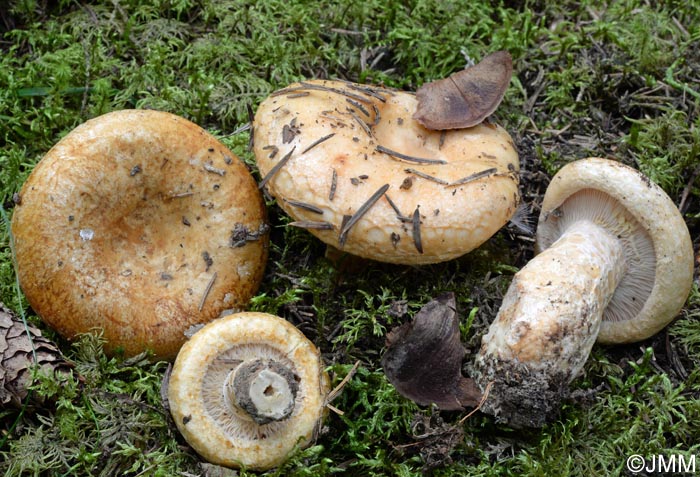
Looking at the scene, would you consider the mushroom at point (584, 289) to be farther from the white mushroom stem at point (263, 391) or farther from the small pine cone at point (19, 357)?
the small pine cone at point (19, 357)

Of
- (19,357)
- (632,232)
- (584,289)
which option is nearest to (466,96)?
(632,232)

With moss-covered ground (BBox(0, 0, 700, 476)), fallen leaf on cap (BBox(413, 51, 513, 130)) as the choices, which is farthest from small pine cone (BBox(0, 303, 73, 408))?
fallen leaf on cap (BBox(413, 51, 513, 130))

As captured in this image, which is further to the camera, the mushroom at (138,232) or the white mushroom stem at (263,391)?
the mushroom at (138,232)

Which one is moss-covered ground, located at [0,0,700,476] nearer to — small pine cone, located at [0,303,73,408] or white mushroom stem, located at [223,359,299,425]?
small pine cone, located at [0,303,73,408]

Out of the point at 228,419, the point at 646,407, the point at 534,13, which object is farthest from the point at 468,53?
the point at 228,419

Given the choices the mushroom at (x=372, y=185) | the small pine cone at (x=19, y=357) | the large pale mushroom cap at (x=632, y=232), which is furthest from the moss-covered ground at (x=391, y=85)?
the mushroom at (x=372, y=185)

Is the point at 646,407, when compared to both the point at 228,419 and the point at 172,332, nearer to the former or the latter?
the point at 228,419

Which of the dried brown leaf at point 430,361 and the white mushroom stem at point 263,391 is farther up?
the white mushroom stem at point 263,391
